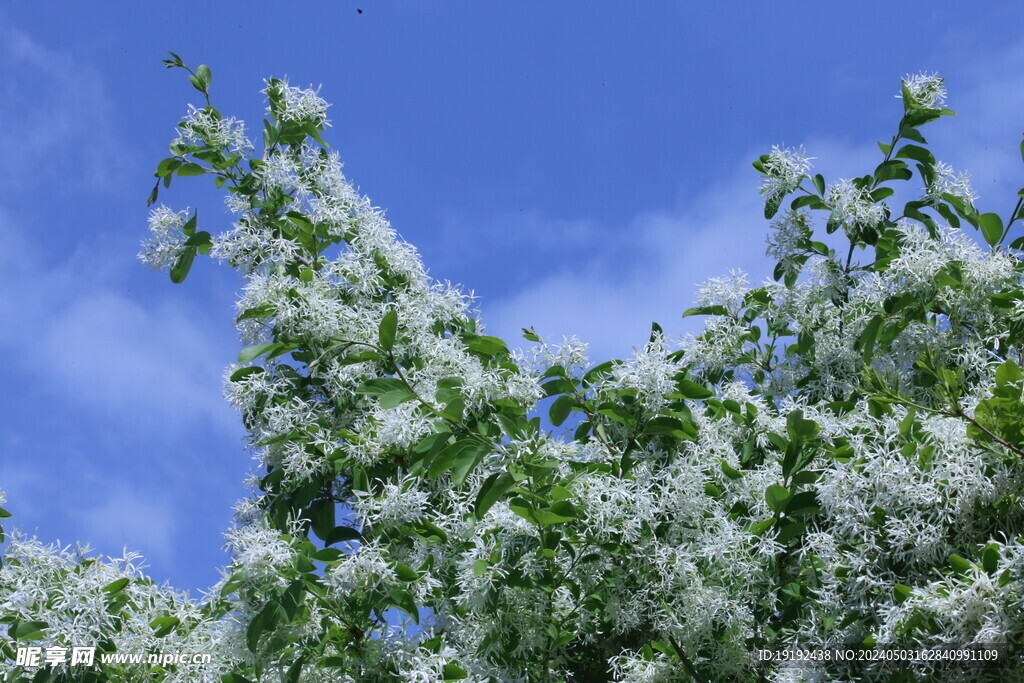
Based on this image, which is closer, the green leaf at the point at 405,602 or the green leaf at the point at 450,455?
the green leaf at the point at 405,602

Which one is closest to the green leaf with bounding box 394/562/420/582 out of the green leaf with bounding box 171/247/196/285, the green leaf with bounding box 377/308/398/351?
the green leaf with bounding box 377/308/398/351

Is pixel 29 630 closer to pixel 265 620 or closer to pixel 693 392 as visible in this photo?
pixel 265 620

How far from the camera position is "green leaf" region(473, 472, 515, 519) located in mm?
2969

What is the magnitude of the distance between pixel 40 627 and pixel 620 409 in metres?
1.95

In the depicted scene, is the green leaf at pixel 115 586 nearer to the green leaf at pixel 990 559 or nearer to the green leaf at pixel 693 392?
the green leaf at pixel 693 392

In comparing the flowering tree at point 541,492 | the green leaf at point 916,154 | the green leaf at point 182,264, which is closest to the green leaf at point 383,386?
the flowering tree at point 541,492

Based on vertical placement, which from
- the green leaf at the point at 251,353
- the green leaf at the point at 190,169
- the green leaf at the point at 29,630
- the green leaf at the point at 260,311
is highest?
the green leaf at the point at 190,169

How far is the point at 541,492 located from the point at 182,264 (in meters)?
1.88

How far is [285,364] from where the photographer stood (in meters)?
3.75

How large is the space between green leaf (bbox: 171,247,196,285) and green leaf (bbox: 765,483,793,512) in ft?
7.92

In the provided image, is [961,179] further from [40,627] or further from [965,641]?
[40,627]

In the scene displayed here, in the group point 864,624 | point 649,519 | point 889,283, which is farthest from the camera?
point 889,283

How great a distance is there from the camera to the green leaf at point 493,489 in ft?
9.74

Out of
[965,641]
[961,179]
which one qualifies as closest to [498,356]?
[965,641]
